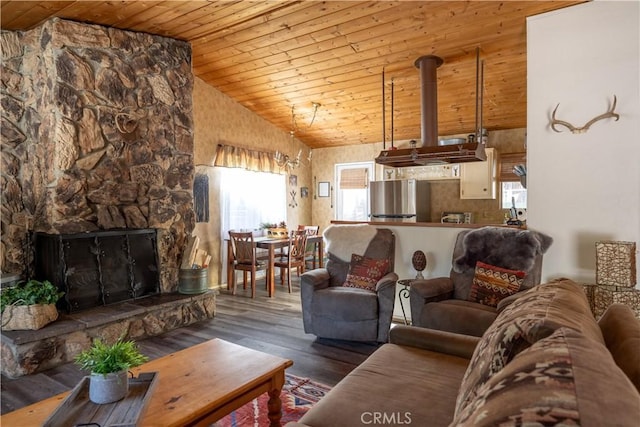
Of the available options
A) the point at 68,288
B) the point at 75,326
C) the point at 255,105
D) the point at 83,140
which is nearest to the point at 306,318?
the point at 75,326

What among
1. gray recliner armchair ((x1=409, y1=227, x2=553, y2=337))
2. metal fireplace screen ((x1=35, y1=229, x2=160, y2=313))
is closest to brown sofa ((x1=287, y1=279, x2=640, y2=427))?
gray recliner armchair ((x1=409, y1=227, x2=553, y2=337))

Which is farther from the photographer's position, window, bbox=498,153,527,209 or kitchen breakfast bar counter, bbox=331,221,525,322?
window, bbox=498,153,527,209

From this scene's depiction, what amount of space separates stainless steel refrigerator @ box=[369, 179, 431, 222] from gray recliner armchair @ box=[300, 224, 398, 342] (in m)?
2.15

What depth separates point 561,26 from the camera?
11.0 ft

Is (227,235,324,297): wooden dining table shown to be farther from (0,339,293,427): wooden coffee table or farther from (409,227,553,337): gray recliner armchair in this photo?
(0,339,293,427): wooden coffee table

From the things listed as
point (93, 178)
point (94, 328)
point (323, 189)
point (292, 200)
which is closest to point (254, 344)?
point (94, 328)

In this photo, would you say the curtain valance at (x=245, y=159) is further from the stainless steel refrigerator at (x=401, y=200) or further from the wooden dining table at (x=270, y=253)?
the stainless steel refrigerator at (x=401, y=200)

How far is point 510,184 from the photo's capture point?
5.74 meters

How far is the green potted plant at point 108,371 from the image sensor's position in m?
1.51

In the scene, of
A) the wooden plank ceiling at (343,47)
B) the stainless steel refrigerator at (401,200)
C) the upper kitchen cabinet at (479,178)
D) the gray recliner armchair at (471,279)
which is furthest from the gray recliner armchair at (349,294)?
the upper kitchen cabinet at (479,178)

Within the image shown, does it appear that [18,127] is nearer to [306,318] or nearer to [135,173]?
[135,173]

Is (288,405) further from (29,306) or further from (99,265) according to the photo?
(99,265)

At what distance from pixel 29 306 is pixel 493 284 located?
3.76 m

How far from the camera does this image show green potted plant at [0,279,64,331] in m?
2.96
